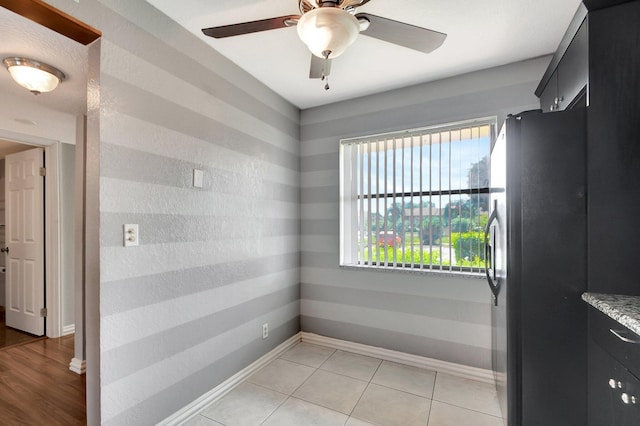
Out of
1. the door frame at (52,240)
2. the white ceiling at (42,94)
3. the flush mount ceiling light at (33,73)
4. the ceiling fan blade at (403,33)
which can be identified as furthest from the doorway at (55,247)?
the ceiling fan blade at (403,33)

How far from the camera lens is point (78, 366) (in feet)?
7.77

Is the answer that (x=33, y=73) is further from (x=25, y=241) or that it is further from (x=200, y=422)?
(x=200, y=422)

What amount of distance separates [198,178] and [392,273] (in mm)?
1769

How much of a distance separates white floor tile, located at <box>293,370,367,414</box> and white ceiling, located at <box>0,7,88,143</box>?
2.73 metres

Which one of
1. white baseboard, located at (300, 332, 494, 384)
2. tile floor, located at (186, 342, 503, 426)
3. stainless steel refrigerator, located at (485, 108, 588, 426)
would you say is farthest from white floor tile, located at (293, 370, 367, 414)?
stainless steel refrigerator, located at (485, 108, 588, 426)

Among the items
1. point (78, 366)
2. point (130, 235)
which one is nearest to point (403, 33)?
point (130, 235)

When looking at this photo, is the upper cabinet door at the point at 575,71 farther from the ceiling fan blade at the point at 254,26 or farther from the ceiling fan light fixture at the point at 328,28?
the ceiling fan blade at the point at 254,26

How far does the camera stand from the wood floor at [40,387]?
181 centimetres

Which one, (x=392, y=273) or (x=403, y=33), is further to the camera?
(x=392, y=273)

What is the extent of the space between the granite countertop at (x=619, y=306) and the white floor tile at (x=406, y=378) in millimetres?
1399

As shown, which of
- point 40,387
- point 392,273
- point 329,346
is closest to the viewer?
point 40,387

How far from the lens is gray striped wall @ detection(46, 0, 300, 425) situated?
1415 millimetres

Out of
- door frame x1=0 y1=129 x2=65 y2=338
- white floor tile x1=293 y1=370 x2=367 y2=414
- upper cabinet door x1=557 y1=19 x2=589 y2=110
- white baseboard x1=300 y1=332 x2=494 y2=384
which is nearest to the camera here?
upper cabinet door x1=557 y1=19 x2=589 y2=110

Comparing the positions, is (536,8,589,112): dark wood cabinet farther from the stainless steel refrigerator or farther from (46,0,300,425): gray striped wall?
(46,0,300,425): gray striped wall
